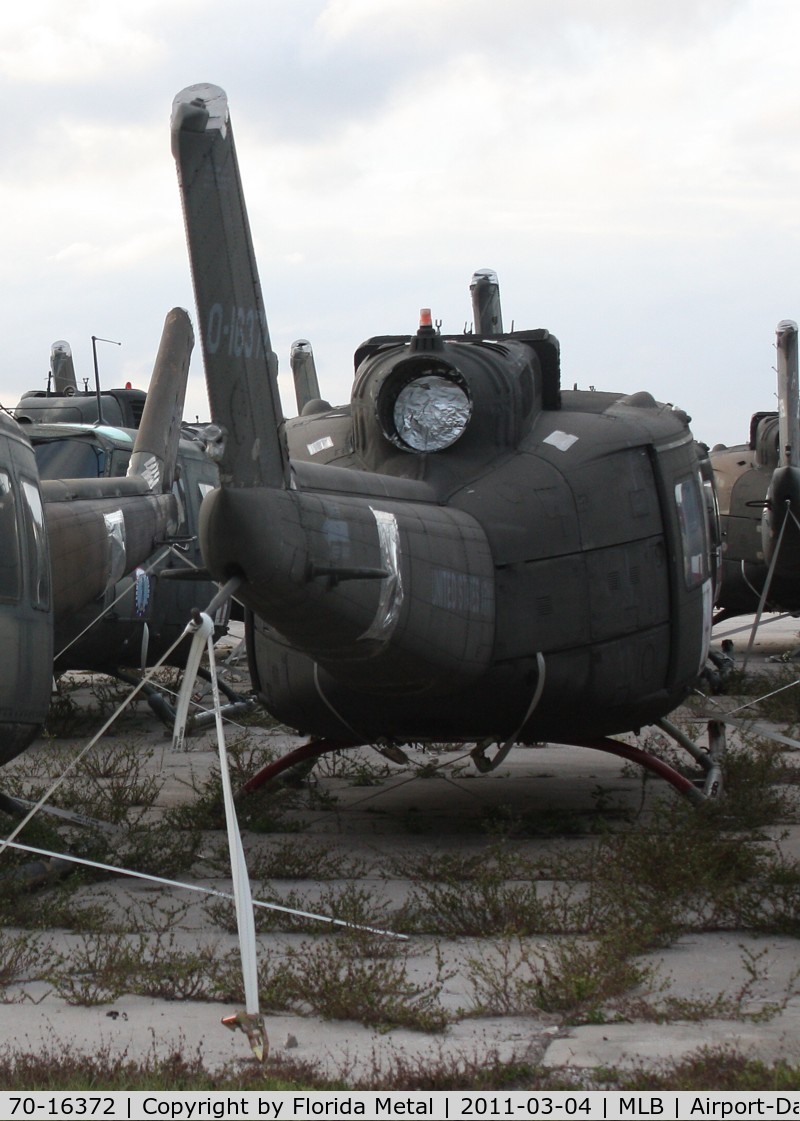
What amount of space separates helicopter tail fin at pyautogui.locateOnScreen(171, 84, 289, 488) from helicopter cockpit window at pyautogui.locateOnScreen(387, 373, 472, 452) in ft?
7.65

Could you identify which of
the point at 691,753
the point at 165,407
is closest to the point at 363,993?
the point at 691,753

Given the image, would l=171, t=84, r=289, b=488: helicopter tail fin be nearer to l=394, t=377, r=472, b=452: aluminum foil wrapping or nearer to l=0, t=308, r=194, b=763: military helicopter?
l=0, t=308, r=194, b=763: military helicopter

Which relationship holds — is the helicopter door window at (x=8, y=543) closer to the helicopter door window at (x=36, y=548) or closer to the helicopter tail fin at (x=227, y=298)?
the helicopter door window at (x=36, y=548)

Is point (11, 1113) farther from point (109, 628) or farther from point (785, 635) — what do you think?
point (785, 635)

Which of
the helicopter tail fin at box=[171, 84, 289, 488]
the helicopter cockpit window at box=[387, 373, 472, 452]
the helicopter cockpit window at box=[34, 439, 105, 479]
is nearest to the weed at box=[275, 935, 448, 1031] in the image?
the helicopter tail fin at box=[171, 84, 289, 488]

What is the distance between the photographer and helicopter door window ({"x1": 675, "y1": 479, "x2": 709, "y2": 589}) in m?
9.36

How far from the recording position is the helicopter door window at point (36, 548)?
297 inches

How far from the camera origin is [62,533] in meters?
8.94

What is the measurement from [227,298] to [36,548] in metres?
2.06

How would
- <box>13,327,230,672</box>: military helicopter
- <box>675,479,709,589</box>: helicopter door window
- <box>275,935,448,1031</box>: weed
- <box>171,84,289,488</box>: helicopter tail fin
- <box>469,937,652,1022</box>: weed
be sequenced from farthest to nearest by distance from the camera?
<box>13,327,230,672</box>: military helicopter
<box>675,479,709,589</box>: helicopter door window
<box>171,84,289,488</box>: helicopter tail fin
<box>469,937,652,1022</box>: weed
<box>275,935,448,1031</box>: weed

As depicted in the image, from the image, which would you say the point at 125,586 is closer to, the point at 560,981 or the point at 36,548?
the point at 36,548

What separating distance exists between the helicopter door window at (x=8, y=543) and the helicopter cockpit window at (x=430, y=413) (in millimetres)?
2452

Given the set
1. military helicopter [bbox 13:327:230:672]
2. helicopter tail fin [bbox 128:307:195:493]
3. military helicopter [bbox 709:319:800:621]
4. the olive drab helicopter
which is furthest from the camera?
military helicopter [bbox 709:319:800:621]

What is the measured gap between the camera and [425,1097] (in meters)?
4.51
